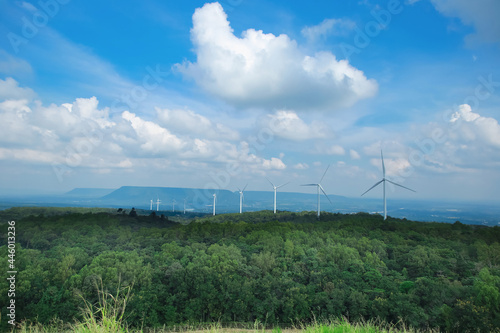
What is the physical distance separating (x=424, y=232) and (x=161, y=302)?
8365 centimetres

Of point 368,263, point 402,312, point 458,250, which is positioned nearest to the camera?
point 402,312

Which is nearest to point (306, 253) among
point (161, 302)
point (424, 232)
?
point (161, 302)

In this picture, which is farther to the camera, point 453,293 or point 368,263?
point 368,263

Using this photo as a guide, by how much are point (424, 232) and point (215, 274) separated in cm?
7227

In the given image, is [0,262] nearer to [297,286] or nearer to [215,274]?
[215,274]

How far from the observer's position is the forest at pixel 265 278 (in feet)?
182

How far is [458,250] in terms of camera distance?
8250 centimetres

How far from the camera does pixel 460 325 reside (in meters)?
49.0

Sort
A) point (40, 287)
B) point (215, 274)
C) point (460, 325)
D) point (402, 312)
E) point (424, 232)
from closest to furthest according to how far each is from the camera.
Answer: point (460, 325) < point (402, 312) < point (40, 287) < point (215, 274) < point (424, 232)

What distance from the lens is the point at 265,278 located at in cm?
6869

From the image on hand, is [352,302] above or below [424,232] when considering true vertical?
below

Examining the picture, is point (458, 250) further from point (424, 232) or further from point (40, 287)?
point (40, 287)

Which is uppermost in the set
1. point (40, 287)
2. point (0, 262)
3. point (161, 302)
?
point (0, 262)

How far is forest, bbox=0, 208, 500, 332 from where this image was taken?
5534 centimetres
